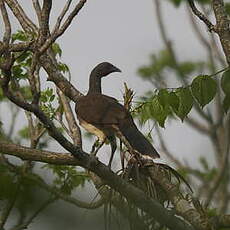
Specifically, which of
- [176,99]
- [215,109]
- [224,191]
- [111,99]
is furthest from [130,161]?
[215,109]

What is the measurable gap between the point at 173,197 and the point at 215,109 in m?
8.35

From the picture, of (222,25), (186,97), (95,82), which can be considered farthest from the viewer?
(95,82)

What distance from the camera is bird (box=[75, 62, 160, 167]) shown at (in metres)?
3.40

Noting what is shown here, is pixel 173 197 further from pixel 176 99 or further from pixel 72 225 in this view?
pixel 72 225

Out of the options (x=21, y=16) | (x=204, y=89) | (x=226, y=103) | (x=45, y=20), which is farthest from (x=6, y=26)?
(x=21, y=16)

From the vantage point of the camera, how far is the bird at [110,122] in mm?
3404

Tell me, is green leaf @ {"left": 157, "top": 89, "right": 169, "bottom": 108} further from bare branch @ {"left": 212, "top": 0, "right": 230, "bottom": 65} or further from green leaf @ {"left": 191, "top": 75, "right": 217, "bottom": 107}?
bare branch @ {"left": 212, "top": 0, "right": 230, "bottom": 65}

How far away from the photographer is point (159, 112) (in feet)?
8.53

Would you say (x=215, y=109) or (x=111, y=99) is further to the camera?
(x=215, y=109)

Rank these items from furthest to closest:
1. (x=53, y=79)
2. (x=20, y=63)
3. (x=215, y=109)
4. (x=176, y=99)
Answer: (x=215, y=109)
(x=20, y=63)
(x=53, y=79)
(x=176, y=99)

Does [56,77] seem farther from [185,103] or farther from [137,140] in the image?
[185,103]

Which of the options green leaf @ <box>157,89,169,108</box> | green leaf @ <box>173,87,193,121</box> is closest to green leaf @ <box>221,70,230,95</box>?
green leaf @ <box>173,87,193,121</box>

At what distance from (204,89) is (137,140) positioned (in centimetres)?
122

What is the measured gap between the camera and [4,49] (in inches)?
84.9
